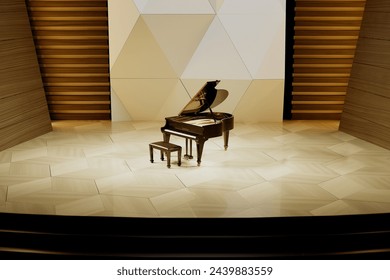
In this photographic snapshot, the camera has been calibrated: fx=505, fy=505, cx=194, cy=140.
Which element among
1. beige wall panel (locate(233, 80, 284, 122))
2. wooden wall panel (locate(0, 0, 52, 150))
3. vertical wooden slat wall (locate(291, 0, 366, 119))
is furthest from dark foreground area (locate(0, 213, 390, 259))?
vertical wooden slat wall (locate(291, 0, 366, 119))

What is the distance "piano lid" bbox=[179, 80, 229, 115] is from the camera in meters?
6.05

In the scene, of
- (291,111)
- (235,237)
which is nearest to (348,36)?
(291,111)

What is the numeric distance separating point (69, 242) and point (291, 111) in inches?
219

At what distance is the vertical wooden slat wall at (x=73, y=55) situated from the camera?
8.16 m

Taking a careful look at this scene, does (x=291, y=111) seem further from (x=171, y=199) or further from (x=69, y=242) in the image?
(x=69, y=242)

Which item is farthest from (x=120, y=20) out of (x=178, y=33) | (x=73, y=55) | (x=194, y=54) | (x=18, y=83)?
(x=18, y=83)

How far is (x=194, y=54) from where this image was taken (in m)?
8.01

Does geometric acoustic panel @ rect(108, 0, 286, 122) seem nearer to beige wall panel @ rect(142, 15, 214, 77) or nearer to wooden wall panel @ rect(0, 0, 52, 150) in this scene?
beige wall panel @ rect(142, 15, 214, 77)

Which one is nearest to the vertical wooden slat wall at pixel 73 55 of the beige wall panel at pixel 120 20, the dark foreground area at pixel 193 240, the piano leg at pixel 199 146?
the beige wall panel at pixel 120 20

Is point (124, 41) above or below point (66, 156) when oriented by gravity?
above

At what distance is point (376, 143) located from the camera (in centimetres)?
686

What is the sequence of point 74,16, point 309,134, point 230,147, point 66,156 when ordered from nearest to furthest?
point 66,156 < point 230,147 < point 309,134 < point 74,16

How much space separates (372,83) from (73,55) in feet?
15.5

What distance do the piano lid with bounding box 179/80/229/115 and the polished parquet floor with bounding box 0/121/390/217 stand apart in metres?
0.63
